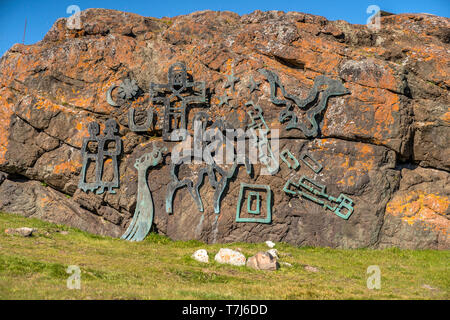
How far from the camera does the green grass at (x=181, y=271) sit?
668cm

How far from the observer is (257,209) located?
1162cm

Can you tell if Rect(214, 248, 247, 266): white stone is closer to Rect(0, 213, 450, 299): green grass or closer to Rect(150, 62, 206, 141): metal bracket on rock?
Rect(0, 213, 450, 299): green grass

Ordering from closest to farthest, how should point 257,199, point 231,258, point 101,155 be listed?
point 231,258
point 257,199
point 101,155

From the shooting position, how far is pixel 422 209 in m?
11.6

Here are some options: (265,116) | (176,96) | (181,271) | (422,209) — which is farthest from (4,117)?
(422,209)

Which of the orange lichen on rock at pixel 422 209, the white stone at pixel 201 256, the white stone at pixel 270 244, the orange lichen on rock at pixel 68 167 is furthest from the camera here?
the orange lichen on rock at pixel 68 167

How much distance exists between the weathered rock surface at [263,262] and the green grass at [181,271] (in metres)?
0.16

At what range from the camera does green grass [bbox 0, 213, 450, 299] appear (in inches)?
263

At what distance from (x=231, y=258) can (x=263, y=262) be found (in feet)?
2.34

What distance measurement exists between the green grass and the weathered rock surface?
0.16 metres

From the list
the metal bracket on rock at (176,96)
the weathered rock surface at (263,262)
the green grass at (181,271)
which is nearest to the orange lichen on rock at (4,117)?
the green grass at (181,271)
